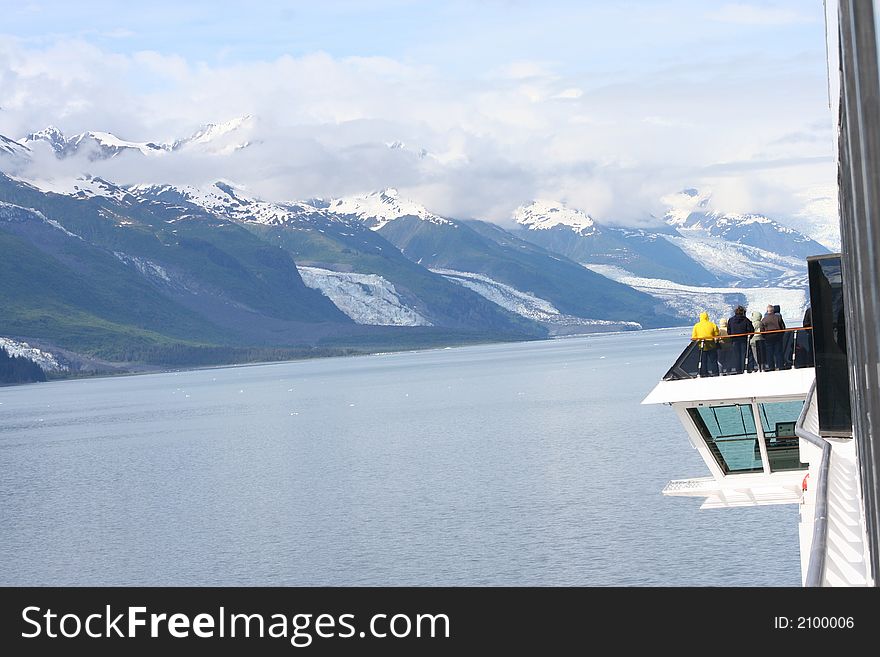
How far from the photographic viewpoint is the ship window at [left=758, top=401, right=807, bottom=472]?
3014 centimetres

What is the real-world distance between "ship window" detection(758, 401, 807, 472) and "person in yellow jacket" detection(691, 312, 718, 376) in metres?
1.74

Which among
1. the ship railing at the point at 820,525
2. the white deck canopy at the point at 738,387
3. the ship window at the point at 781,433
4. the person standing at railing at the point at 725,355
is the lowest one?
the ship railing at the point at 820,525

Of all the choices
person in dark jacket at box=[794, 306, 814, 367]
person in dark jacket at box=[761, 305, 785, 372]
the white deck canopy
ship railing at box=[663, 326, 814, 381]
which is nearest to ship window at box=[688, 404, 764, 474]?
the white deck canopy

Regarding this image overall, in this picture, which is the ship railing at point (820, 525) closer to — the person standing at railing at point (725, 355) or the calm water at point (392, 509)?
the person standing at railing at point (725, 355)

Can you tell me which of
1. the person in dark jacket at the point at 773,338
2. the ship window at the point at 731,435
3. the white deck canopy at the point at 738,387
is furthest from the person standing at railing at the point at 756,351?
the ship window at the point at 731,435

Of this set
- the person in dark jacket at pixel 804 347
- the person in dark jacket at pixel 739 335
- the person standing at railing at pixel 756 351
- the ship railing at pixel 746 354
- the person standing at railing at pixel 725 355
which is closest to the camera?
the person in dark jacket at pixel 804 347

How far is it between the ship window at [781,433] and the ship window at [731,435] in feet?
1.04

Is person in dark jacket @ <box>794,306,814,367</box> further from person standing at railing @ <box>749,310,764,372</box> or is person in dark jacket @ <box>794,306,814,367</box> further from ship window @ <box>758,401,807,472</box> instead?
ship window @ <box>758,401,807,472</box>

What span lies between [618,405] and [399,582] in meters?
90.6

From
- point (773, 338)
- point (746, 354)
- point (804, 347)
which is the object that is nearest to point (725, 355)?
point (746, 354)

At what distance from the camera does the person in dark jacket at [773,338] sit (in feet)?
101

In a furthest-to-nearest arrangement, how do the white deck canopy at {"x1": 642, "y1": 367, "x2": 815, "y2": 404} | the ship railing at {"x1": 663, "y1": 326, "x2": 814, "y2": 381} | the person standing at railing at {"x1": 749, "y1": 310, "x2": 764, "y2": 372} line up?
1. the person standing at railing at {"x1": 749, "y1": 310, "x2": 764, "y2": 372}
2. the ship railing at {"x1": 663, "y1": 326, "x2": 814, "y2": 381}
3. the white deck canopy at {"x1": 642, "y1": 367, "x2": 815, "y2": 404}

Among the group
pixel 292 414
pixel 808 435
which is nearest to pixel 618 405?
pixel 292 414
